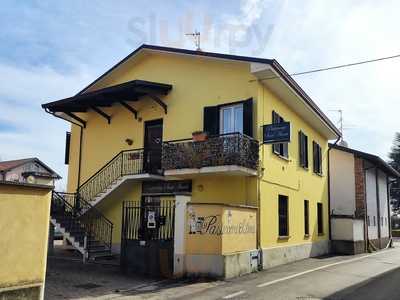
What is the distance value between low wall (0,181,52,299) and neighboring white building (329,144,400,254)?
57.7ft

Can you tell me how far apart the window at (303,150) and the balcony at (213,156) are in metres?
5.76

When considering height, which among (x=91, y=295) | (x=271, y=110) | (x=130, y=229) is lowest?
(x=91, y=295)

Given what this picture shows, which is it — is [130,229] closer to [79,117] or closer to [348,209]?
[79,117]

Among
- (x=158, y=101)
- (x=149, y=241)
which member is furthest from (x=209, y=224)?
(x=158, y=101)

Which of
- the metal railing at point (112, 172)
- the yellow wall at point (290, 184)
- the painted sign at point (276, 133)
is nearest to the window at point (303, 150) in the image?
the yellow wall at point (290, 184)

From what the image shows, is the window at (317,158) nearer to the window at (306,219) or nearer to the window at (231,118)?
the window at (306,219)

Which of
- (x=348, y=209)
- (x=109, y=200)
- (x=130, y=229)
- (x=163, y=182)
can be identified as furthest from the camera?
(x=348, y=209)

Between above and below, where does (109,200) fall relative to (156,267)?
above

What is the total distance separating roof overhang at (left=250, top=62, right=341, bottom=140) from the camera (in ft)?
47.0

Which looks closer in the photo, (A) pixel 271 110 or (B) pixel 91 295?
(B) pixel 91 295

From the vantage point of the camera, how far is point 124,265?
12969 millimetres

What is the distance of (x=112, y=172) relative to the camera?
17.4 metres

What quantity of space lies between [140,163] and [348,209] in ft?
43.8

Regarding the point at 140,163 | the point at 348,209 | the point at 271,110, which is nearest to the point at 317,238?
the point at 348,209
